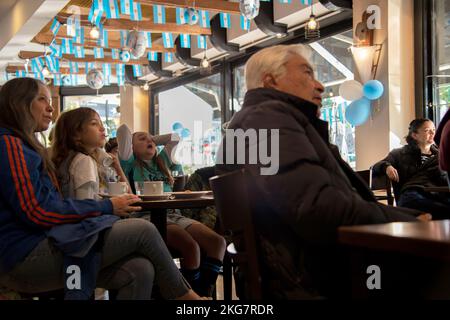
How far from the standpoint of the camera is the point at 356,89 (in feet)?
18.5

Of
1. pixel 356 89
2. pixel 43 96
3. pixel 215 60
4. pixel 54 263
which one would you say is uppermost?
pixel 215 60

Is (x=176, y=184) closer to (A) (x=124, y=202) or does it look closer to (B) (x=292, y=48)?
(A) (x=124, y=202)

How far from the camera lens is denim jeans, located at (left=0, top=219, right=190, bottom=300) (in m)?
1.91

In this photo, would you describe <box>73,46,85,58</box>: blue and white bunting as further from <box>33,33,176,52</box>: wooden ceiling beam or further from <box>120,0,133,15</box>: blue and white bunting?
<box>120,0,133,15</box>: blue and white bunting

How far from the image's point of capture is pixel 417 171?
Answer: 444cm

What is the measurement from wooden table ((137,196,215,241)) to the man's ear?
2.75ft

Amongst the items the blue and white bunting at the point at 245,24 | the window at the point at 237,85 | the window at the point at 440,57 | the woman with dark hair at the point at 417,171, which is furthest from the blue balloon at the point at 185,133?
the woman with dark hair at the point at 417,171

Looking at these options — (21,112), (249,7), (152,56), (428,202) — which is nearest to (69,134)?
(21,112)

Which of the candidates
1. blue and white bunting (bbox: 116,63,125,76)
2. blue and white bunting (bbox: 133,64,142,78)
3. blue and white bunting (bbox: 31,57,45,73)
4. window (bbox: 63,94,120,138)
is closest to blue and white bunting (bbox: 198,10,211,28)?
blue and white bunting (bbox: 116,63,125,76)

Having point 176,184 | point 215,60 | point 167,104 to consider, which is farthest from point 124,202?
point 167,104

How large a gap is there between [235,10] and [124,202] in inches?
197

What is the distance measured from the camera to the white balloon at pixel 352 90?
5613 mm

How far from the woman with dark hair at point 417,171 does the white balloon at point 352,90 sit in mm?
882

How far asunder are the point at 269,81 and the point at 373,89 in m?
3.88
